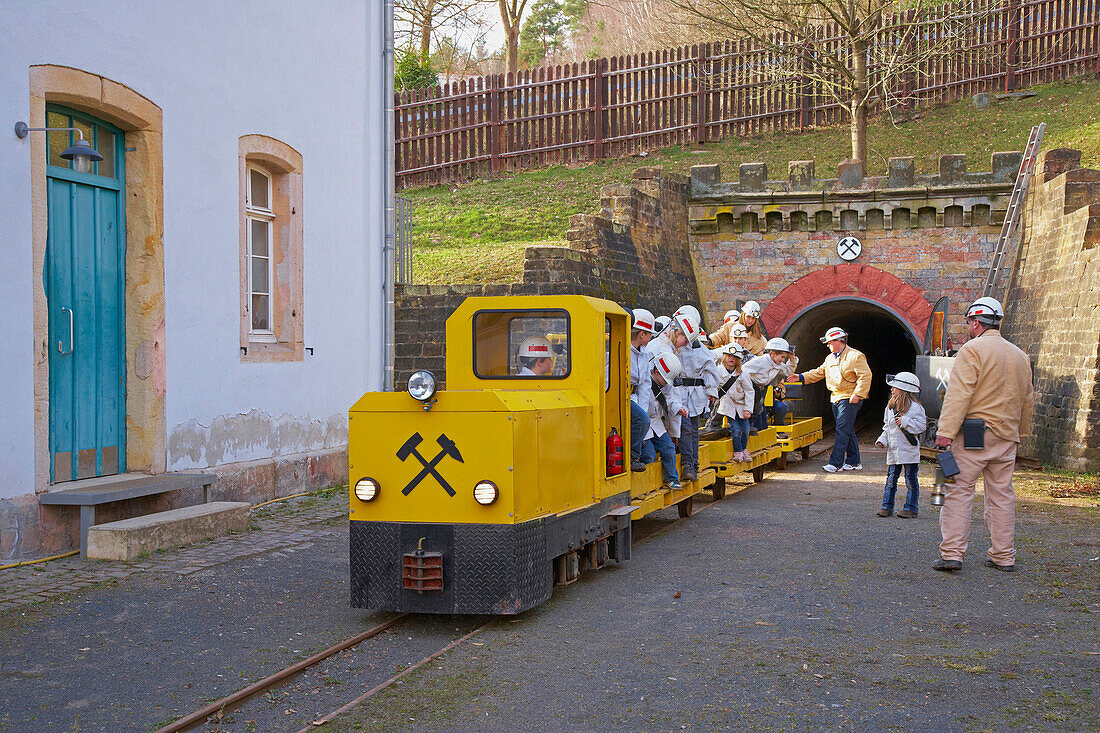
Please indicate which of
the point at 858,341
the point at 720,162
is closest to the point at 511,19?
the point at 720,162

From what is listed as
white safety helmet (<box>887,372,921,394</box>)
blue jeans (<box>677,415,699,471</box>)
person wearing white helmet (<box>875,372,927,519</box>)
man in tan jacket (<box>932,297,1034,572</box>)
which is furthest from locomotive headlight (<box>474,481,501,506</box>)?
white safety helmet (<box>887,372,921,394</box>)

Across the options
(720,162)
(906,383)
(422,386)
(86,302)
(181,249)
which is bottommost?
(906,383)

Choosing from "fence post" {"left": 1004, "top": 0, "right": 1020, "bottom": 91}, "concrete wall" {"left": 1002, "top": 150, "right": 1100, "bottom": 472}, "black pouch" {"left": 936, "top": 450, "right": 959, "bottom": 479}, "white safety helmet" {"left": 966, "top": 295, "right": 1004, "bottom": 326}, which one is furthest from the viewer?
"fence post" {"left": 1004, "top": 0, "right": 1020, "bottom": 91}

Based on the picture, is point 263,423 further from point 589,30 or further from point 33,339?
point 589,30

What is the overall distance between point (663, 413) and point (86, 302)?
16.8ft

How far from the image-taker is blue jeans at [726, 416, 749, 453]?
12695 millimetres

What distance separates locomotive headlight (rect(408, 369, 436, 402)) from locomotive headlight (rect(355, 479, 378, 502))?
637mm

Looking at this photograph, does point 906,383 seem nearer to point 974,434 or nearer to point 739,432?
point 974,434

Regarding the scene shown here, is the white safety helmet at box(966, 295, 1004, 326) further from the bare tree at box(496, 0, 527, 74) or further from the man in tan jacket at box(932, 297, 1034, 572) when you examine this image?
the bare tree at box(496, 0, 527, 74)

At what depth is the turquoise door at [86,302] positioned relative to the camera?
872 cm

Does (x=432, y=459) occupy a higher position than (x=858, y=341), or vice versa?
(x=858, y=341)

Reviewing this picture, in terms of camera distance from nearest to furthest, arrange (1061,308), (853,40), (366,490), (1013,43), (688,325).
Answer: (366,490)
(688,325)
(1061,308)
(853,40)
(1013,43)

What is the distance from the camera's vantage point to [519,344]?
26.1 ft

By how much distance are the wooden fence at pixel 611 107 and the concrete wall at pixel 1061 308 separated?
25.1ft
